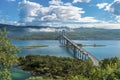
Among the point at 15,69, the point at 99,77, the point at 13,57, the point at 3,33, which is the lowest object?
the point at 15,69

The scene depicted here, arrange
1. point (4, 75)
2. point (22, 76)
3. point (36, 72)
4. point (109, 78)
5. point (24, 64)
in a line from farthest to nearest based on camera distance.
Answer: point (24, 64) → point (36, 72) → point (22, 76) → point (109, 78) → point (4, 75)

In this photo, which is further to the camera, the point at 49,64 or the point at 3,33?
the point at 49,64

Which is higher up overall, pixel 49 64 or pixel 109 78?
pixel 109 78

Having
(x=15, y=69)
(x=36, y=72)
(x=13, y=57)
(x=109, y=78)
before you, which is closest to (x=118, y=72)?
(x=109, y=78)

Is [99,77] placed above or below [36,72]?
above

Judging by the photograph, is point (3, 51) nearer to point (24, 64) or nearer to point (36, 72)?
point (36, 72)

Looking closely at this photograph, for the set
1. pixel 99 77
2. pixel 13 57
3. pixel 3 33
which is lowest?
pixel 99 77

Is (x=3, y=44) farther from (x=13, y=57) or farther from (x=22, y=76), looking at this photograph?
(x=22, y=76)

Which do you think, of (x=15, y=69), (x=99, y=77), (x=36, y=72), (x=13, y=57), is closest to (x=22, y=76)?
(x=36, y=72)

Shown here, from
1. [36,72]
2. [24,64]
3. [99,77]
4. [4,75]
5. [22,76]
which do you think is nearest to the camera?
[4,75]
